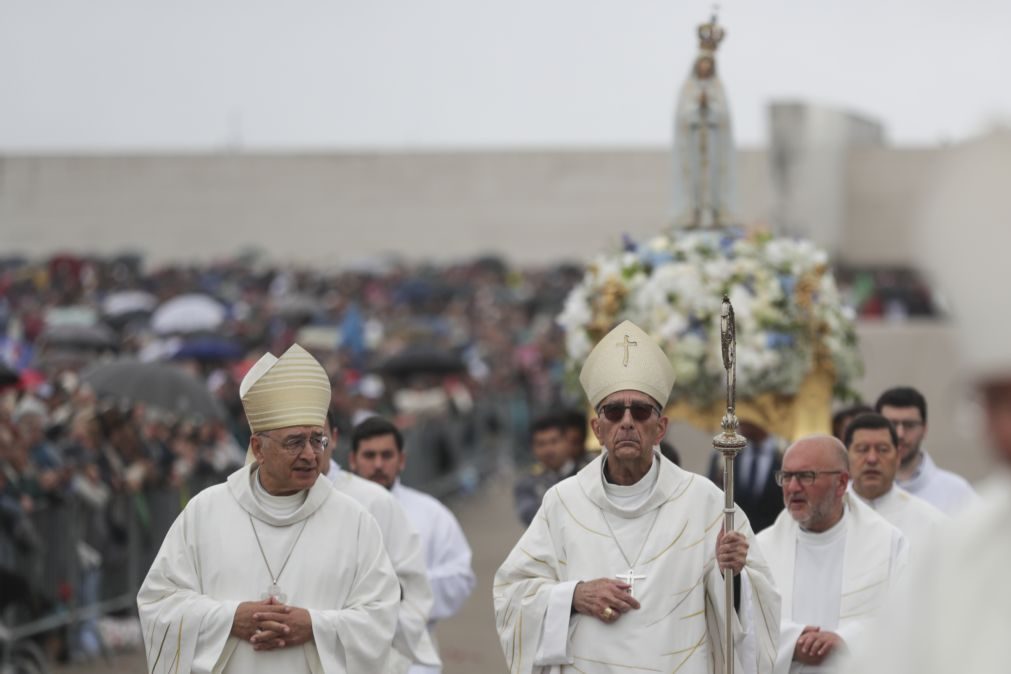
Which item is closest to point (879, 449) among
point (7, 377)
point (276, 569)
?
point (276, 569)

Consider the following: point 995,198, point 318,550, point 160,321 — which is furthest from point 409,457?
point 995,198

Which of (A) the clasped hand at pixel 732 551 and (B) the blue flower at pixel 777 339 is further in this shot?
(B) the blue flower at pixel 777 339

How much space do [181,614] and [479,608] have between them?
8784 mm

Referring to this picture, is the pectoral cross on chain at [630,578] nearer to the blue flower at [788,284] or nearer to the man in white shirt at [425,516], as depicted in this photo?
the man in white shirt at [425,516]

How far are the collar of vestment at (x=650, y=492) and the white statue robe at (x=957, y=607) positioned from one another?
297 centimetres

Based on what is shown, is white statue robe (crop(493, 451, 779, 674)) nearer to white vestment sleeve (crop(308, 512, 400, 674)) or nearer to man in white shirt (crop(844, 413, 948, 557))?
white vestment sleeve (crop(308, 512, 400, 674))

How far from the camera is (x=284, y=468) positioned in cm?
636

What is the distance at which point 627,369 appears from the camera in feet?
21.1

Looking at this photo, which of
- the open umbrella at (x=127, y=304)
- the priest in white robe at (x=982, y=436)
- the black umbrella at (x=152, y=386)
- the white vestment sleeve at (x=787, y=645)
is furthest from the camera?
the open umbrella at (x=127, y=304)

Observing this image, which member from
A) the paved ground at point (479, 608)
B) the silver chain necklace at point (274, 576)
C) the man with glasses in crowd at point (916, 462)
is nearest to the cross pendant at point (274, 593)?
the silver chain necklace at point (274, 576)

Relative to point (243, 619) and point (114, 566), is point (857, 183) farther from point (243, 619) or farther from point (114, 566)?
point (243, 619)

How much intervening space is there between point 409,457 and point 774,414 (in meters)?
7.68

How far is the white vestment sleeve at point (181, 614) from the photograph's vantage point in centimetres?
619

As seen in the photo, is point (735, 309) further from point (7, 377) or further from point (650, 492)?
point (7, 377)
